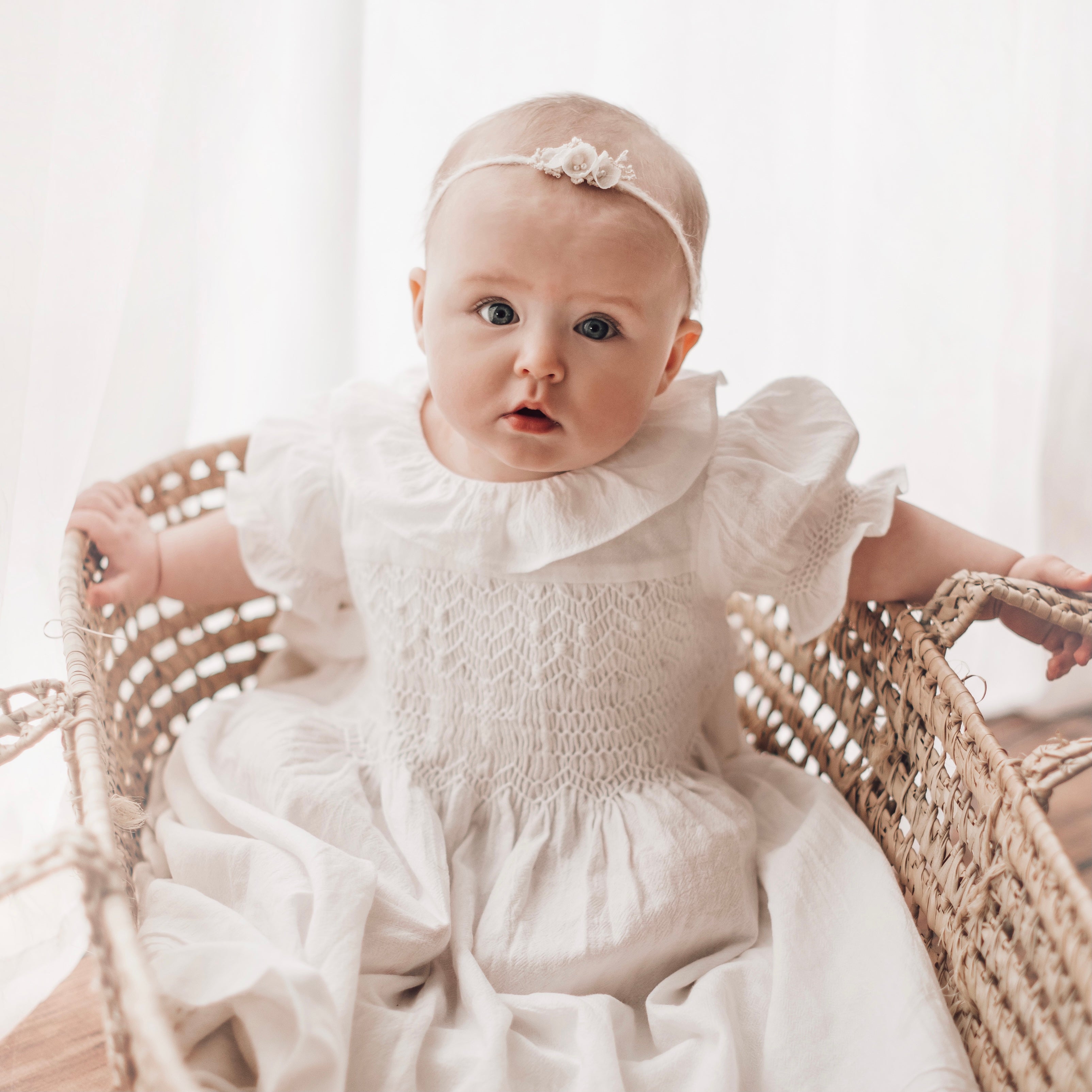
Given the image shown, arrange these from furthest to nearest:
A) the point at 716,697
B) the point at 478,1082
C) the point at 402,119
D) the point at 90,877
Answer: the point at 402,119 < the point at 716,697 < the point at 478,1082 < the point at 90,877

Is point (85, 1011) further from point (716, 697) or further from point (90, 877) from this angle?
point (716, 697)

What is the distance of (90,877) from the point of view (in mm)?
541

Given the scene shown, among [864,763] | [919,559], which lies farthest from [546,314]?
[864,763]

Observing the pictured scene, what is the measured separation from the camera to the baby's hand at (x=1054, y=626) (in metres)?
0.84

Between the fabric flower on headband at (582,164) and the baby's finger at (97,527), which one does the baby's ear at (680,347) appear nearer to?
the fabric flower on headband at (582,164)

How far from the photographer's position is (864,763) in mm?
1021

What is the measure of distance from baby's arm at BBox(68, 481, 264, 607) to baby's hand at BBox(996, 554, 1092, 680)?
2.36 feet

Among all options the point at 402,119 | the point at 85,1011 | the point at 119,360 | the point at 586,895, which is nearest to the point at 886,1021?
the point at 586,895

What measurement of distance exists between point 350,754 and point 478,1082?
35 cm

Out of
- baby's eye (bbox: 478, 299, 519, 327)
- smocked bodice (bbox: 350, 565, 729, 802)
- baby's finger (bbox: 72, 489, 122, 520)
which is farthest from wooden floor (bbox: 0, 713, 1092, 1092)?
baby's eye (bbox: 478, 299, 519, 327)

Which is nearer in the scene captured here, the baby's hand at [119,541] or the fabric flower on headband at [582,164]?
the fabric flower on headband at [582,164]

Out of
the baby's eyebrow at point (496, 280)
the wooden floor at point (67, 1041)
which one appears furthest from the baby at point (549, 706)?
the wooden floor at point (67, 1041)

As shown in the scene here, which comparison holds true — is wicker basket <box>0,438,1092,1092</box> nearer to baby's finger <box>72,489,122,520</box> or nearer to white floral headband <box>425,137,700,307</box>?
baby's finger <box>72,489,122,520</box>

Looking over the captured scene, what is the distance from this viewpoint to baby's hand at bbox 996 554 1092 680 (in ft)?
2.76
